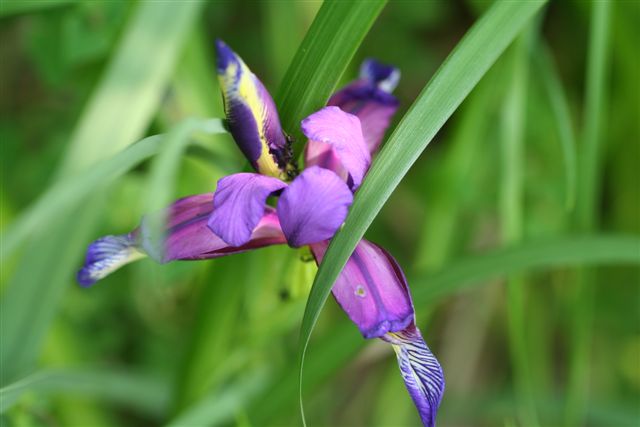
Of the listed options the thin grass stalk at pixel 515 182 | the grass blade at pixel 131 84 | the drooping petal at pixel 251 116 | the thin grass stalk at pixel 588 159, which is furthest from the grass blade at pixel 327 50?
the thin grass stalk at pixel 515 182

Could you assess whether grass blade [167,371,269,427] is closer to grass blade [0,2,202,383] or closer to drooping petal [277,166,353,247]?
grass blade [0,2,202,383]

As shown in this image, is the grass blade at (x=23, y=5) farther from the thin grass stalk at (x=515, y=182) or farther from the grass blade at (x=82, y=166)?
the thin grass stalk at (x=515, y=182)

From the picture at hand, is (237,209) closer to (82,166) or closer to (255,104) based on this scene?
(255,104)

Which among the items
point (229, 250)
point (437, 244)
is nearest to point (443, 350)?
point (437, 244)

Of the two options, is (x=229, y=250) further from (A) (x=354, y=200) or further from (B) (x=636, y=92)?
(B) (x=636, y=92)

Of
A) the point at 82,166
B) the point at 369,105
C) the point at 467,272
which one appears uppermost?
the point at 369,105

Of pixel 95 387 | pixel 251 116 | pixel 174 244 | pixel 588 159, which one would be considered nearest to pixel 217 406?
pixel 95 387
